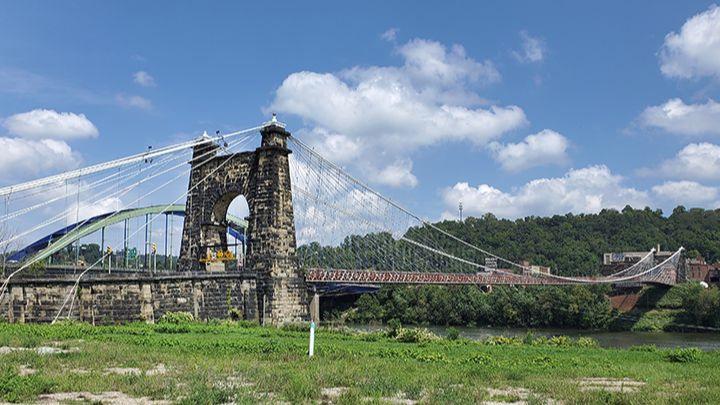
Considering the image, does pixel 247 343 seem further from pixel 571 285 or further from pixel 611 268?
pixel 611 268

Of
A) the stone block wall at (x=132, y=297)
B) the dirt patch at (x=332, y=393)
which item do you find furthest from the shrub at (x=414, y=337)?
the stone block wall at (x=132, y=297)

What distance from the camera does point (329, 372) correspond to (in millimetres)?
13023

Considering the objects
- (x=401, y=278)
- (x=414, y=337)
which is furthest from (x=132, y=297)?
(x=401, y=278)

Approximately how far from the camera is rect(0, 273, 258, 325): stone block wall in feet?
86.6

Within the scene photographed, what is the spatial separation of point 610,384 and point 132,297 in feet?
78.4

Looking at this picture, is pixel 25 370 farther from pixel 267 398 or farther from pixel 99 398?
pixel 267 398

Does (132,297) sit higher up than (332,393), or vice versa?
(132,297)

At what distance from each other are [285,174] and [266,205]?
220 cm

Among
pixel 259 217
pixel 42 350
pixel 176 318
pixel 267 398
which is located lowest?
pixel 176 318

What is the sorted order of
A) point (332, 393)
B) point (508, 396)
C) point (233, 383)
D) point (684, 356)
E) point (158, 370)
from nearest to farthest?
1. point (508, 396)
2. point (332, 393)
3. point (233, 383)
4. point (158, 370)
5. point (684, 356)

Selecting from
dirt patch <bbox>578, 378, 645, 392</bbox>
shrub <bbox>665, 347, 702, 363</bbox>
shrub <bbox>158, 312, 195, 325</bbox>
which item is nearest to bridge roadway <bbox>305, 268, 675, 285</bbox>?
shrub <bbox>158, 312, 195, 325</bbox>

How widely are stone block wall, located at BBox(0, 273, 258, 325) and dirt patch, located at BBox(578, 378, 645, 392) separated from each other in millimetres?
21962

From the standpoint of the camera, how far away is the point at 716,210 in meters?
146

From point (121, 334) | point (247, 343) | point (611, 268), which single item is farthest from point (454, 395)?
point (611, 268)
